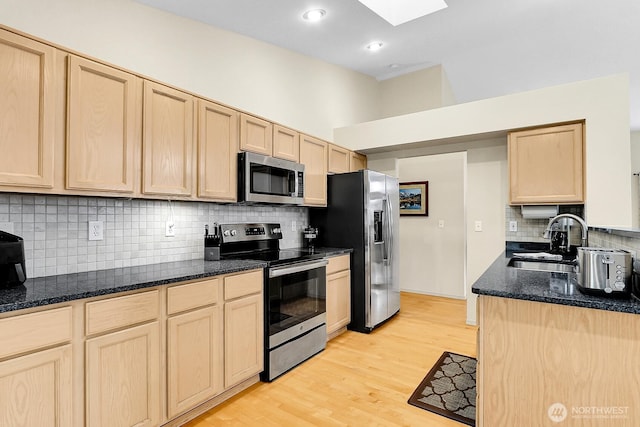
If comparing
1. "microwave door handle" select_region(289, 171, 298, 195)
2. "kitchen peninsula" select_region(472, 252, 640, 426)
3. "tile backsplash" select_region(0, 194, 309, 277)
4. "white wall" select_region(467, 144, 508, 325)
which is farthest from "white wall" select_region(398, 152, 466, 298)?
"kitchen peninsula" select_region(472, 252, 640, 426)

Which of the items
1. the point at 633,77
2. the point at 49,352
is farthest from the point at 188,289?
the point at 633,77

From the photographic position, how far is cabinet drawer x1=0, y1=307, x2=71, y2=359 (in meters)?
1.28

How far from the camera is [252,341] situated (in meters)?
2.34

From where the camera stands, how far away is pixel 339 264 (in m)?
3.34

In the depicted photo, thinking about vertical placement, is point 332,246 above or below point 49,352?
above

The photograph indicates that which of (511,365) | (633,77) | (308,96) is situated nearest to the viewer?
(511,365)

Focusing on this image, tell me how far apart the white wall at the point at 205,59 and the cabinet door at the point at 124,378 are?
1716mm

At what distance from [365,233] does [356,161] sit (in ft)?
3.99

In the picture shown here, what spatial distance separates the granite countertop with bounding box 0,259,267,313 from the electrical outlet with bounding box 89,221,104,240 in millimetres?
216

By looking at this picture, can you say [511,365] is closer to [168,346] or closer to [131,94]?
[168,346]

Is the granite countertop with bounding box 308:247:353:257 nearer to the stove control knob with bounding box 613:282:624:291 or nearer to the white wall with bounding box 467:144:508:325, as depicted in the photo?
the white wall with bounding box 467:144:508:325

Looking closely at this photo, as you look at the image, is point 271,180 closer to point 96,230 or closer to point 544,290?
point 96,230

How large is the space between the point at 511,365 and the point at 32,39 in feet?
8.94

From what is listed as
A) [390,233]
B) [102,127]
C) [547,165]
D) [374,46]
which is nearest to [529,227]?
[547,165]
